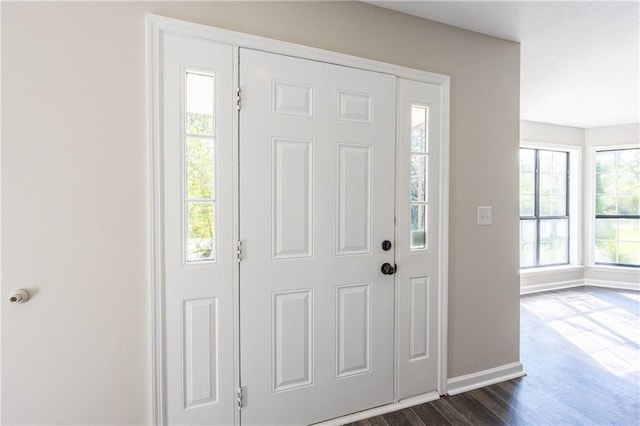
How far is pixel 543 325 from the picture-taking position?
356 cm

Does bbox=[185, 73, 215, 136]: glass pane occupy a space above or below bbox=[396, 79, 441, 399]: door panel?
above

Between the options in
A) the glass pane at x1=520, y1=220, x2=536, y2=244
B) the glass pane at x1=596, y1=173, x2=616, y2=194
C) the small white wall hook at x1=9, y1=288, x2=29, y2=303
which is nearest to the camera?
the small white wall hook at x1=9, y1=288, x2=29, y2=303

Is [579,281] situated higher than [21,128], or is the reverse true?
[21,128]

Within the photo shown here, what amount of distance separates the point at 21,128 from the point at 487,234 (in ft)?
8.92

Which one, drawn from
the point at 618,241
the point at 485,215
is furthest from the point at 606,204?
the point at 485,215

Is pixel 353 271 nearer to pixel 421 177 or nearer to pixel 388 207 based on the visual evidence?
pixel 388 207

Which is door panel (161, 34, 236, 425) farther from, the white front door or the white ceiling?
the white ceiling

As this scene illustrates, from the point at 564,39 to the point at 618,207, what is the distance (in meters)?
4.12

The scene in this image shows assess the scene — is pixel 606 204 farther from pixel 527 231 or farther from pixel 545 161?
pixel 527 231

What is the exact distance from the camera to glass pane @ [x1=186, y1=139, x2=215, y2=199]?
1602 mm

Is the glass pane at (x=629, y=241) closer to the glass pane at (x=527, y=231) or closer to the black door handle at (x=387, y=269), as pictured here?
the glass pane at (x=527, y=231)

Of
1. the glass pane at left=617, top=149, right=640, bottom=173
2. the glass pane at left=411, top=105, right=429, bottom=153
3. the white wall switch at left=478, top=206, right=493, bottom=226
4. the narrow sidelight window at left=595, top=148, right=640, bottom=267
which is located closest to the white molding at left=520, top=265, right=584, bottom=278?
the narrow sidelight window at left=595, top=148, right=640, bottom=267

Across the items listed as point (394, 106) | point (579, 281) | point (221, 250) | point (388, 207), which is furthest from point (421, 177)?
point (579, 281)

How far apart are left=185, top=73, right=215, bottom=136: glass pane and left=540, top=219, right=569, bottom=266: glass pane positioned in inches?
213
